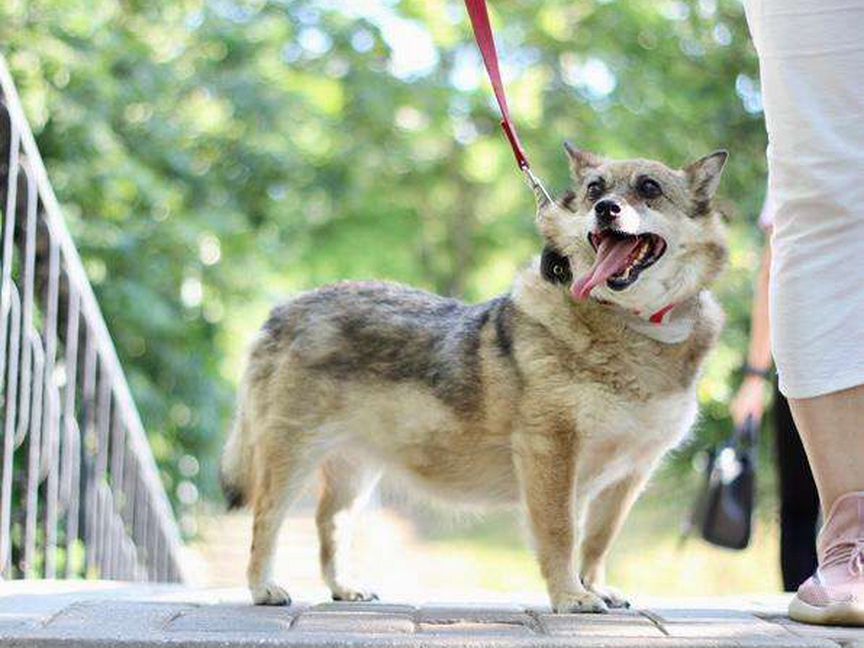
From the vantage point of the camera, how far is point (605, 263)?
4020 mm

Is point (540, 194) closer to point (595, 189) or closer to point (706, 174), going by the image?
point (595, 189)

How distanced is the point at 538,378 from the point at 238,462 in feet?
4.16

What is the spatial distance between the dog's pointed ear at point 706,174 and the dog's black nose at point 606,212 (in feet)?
1.37

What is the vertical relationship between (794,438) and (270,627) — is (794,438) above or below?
below

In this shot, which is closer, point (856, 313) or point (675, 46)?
point (856, 313)

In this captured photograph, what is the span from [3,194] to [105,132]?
166 inches

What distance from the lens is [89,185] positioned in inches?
340

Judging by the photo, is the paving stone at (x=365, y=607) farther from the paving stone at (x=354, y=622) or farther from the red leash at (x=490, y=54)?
the red leash at (x=490, y=54)

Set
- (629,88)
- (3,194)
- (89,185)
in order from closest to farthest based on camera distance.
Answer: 1. (3,194)
2. (89,185)
3. (629,88)

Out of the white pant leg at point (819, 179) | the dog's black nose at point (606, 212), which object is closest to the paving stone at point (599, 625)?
the white pant leg at point (819, 179)

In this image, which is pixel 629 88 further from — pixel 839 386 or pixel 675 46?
pixel 839 386

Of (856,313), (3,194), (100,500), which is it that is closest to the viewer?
(856,313)

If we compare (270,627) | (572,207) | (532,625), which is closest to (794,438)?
(572,207)

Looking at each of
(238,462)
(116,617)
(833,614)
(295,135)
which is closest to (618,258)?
(833,614)
